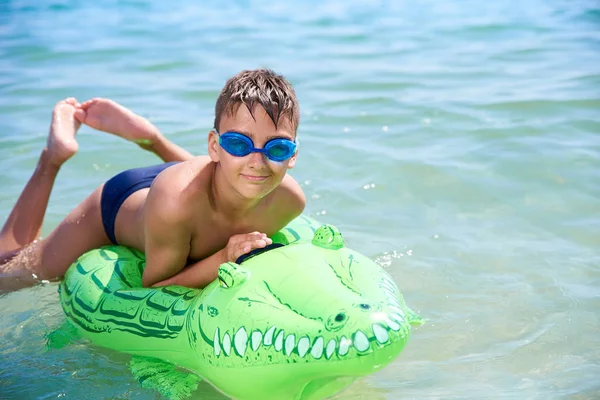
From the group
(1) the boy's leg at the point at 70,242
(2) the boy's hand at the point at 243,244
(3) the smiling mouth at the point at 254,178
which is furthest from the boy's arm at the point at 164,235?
(1) the boy's leg at the point at 70,242

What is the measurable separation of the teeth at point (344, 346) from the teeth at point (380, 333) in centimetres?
9

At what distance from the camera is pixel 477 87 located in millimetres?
7645

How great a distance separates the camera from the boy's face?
Answer: 3.00 meters

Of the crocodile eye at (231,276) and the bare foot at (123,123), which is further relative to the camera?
the bare foot at (123,123)

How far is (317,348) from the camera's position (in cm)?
254

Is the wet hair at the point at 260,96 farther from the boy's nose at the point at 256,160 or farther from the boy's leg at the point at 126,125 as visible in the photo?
the boy's leg at the point at 126,125

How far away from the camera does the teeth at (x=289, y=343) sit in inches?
102

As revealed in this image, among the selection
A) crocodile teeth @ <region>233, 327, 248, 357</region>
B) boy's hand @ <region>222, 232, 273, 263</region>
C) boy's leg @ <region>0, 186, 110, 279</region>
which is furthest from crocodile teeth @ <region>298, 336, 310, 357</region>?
boy's leg @ <region>0, 186, 110, 279</region>

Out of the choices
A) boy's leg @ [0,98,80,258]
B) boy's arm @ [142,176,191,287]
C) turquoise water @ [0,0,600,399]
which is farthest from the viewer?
boy's leg @ [0,98,80,258]

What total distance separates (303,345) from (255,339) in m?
0.20

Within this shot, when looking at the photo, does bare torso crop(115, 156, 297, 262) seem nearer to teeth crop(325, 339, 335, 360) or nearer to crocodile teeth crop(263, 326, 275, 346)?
crocodile teeth crop(263, 326, 275, 346)

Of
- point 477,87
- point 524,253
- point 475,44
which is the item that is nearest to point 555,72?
point 477,87

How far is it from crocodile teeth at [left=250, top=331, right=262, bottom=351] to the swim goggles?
0.71 m

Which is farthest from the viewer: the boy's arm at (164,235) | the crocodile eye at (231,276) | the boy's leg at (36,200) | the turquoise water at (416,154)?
the boy's leg at (36,200)
